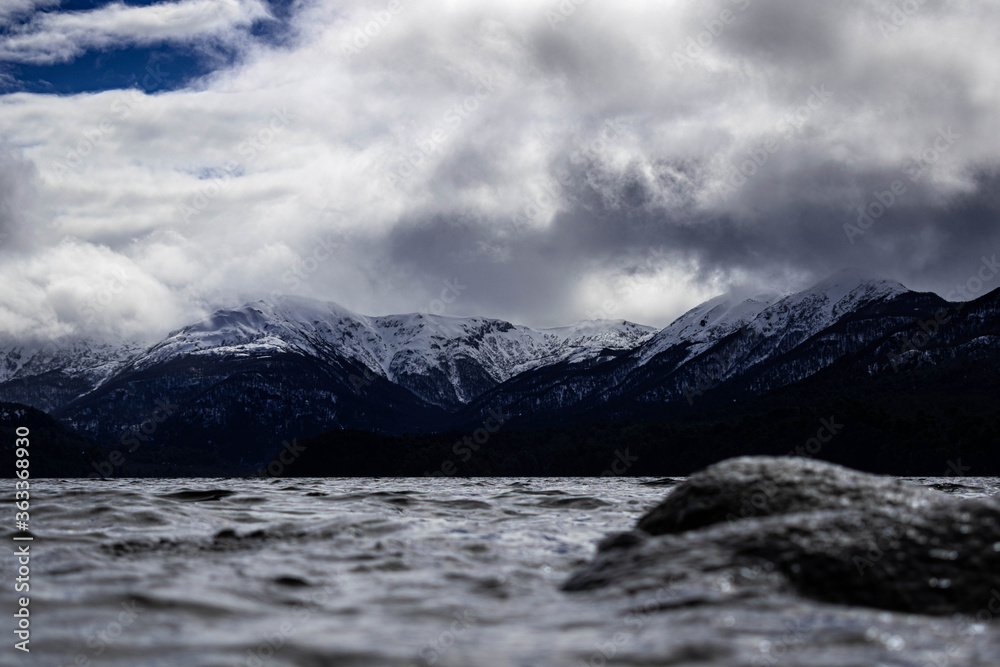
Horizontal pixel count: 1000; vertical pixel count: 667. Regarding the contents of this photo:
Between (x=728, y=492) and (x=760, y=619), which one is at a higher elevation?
(x=728, y=492)

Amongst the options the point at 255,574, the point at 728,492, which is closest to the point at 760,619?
the point at 728,492

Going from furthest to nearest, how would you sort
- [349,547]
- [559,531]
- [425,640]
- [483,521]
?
[483,521]
[559,531]
[349,547]
[425,640]

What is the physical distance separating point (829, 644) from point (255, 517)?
15.2 m

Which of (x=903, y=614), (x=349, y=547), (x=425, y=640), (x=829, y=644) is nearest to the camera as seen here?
(x=829, y=644)

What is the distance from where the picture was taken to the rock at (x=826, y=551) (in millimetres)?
7891

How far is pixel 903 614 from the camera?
7465mm

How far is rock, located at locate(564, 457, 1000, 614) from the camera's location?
7.89 m

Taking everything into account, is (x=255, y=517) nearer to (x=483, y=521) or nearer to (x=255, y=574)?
(x=483, y=521)
